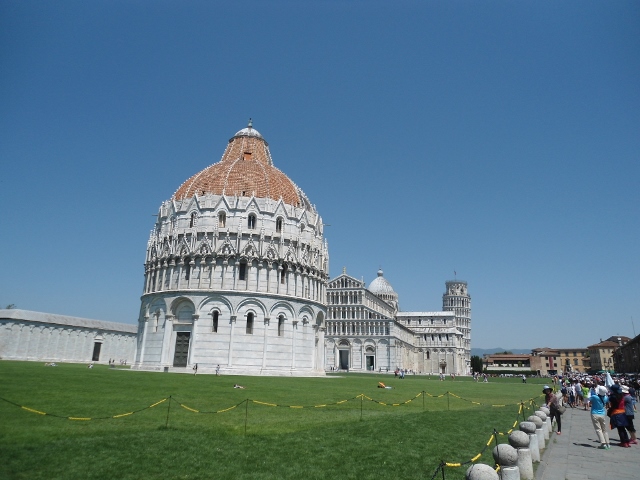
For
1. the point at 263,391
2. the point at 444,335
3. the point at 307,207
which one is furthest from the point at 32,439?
the point at 444,335

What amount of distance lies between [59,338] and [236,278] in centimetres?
5553

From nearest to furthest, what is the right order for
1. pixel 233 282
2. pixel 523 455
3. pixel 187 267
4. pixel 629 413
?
pixel 523 455, pixel 629 413, pixel 233 282, pixel 187 267

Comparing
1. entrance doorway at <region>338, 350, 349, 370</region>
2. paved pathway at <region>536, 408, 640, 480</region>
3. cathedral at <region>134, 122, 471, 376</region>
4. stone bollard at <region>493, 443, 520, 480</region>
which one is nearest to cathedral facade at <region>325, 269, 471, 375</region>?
entrance doorway at <region>338, 350, 349, 370</region>

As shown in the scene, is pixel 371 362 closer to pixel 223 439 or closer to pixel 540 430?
pixel 540 430

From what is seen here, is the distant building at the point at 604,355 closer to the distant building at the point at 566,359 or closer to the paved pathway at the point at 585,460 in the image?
the distant building at the point at 566,359

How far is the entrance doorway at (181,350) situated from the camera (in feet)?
158

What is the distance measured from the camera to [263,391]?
92.4 ft

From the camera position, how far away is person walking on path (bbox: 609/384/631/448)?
14602 mm

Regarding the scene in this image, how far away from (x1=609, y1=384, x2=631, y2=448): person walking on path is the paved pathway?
33 centimetres

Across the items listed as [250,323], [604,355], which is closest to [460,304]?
[604,355]

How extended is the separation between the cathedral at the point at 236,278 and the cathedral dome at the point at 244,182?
14 cm

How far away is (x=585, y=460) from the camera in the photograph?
41.7ft

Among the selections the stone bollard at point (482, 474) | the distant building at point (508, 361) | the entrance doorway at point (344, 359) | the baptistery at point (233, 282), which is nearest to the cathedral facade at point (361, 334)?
the entrance doorway at point (344, 359)

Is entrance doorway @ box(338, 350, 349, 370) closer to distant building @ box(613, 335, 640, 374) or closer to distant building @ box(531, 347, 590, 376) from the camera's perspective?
distant building @ box(613, 335, 640, 374)
